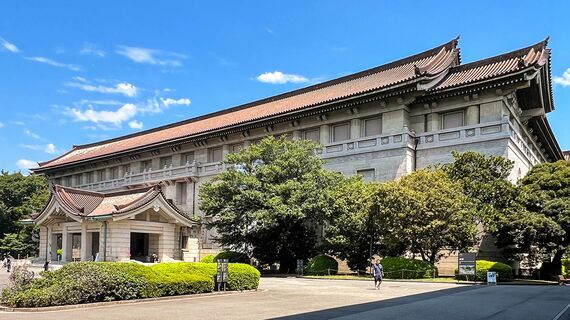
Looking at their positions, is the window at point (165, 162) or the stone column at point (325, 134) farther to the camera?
the window at point (165, 162)

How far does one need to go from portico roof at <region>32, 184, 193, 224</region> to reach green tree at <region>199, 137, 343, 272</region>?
3.30 m

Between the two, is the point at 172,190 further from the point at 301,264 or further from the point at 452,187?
the point at 452,187

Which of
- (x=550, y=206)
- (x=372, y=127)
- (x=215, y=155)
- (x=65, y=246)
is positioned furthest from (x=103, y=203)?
(x=550, y=206)

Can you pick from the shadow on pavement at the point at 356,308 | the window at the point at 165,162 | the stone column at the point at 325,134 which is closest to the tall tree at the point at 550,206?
the shadow on pavement at the point at 356,308

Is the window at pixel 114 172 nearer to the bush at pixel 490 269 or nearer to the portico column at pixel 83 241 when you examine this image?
the portico column at pixel 83 241

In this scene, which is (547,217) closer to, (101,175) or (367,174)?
(367,174)

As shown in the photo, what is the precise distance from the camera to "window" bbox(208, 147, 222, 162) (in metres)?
49.5

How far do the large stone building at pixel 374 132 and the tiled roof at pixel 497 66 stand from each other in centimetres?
9

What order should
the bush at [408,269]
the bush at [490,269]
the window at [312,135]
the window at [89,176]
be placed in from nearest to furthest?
the bush at [490,269], the bush at [408,269], the window at [312,135], the window at [89,176]

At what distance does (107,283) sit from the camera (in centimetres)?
1603

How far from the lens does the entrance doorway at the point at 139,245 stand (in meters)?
40.7

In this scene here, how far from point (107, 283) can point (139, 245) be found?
27.1 m


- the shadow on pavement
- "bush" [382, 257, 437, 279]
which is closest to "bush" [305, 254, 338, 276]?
"bush" [382, 257, 437, 279]

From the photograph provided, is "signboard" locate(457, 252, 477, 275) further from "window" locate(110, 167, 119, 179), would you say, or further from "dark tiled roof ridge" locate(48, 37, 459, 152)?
"window" locate(110, 167, 119, 179)
